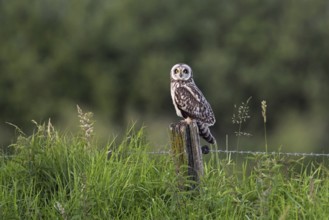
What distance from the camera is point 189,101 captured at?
7957mm

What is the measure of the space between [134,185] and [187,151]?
43 cm

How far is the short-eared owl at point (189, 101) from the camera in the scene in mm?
7838

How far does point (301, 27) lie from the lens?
4759 cm

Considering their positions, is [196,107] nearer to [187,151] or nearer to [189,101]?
[189,101]

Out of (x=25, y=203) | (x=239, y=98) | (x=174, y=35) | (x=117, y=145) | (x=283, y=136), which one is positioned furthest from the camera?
(x=174, y=35)

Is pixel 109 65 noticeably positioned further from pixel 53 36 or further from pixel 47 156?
pixel 47 156

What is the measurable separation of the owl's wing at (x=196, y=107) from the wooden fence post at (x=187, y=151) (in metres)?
1.28

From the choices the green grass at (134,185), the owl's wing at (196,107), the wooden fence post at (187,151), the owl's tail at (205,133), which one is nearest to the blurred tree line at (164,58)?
the owl's wing at (196,107)

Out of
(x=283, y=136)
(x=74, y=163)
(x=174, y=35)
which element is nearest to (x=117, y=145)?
(x=74, y=163)

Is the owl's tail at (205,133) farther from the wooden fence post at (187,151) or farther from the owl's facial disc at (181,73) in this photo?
the wooden fence post at (187,151)

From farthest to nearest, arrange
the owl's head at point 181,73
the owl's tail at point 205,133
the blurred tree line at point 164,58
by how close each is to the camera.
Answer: the blurred tree line at point 164,58 < the owl's head at point 181,73 < the owl's tail at point 205,133

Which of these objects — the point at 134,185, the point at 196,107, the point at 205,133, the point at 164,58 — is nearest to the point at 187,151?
the point at 134,185

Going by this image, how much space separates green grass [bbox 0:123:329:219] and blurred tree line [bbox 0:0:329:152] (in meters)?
35.5

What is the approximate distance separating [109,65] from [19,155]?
138 feet
